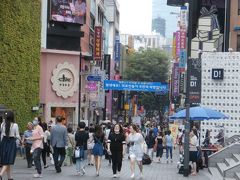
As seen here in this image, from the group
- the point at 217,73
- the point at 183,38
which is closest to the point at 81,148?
the point at 217,73

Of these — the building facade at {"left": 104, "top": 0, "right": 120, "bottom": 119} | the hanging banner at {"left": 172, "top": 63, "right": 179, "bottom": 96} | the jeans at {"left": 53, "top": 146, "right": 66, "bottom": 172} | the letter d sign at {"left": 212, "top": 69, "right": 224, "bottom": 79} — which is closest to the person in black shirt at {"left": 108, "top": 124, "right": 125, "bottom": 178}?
the jeans at {"left": 53, "top": 146, "right": 66, "bottom": 172}

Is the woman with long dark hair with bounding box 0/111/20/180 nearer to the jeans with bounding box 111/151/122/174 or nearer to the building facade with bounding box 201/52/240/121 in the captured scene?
the jeans with bounding box 111/151/122/174

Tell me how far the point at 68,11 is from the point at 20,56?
14797mm

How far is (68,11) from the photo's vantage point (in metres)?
46.8

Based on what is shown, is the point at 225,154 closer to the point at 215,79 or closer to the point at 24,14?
the point at 215,79

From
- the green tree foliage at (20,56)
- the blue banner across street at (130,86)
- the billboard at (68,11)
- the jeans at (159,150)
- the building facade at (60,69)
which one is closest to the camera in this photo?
the jeans at (159,150)

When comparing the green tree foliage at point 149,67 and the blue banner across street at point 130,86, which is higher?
the green tree foliage at point 149,67

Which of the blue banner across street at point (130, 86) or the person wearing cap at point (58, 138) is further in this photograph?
the blue banner across street at point (130, 86)

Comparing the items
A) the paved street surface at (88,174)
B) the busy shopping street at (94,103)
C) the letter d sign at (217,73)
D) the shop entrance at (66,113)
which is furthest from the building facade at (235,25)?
the paved street surface at (88,174)

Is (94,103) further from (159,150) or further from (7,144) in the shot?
(7,144)

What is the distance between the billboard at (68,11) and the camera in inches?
1799

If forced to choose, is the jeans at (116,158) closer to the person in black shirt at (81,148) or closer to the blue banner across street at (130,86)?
the person in black shirt at (81,148)

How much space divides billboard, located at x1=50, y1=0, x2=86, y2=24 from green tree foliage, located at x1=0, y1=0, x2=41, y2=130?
9.78 metres

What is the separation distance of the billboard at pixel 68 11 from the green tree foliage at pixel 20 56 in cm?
978
